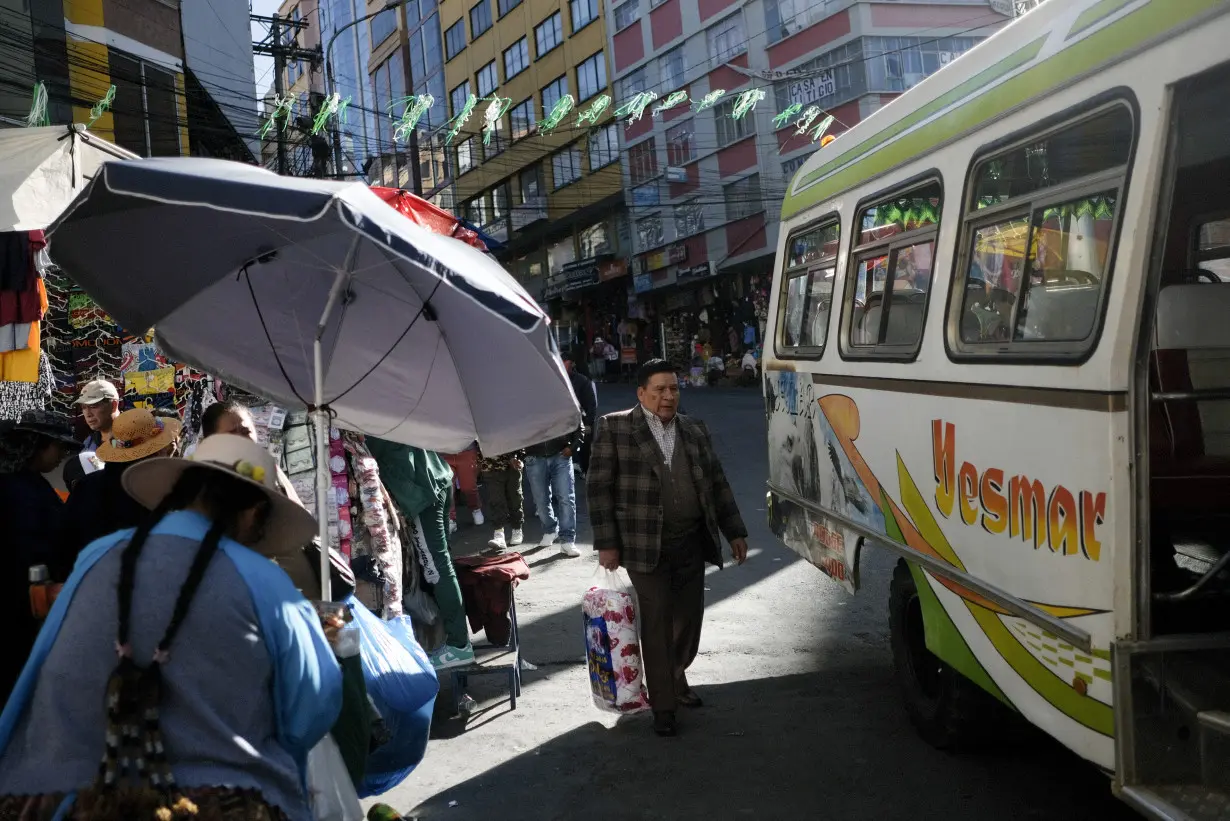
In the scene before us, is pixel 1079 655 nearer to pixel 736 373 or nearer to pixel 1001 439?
pixel 1001 439

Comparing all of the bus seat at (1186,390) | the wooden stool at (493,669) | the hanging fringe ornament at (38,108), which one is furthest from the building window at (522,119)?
the bus seat at (1186,390)

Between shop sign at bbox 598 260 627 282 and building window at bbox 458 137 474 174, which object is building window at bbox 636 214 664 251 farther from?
building window at bbox 458 137 474 174

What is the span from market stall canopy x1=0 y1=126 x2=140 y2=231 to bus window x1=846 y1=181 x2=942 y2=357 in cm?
395

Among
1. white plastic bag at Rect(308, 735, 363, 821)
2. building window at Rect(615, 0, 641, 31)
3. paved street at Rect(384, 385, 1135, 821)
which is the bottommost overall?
paved street at Rect(384, 385, 1135, 821)

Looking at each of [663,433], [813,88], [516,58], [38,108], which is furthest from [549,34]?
[663,433]

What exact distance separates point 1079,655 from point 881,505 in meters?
1.86

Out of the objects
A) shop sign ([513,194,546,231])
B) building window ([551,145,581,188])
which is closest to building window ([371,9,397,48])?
shop sign ([513,194,546,231])

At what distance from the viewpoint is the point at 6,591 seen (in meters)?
4.52

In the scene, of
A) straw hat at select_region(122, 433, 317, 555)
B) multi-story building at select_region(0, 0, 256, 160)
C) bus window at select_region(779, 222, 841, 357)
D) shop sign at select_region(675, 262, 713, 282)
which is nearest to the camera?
straw hat at select_region(122, 433, 317, 555)

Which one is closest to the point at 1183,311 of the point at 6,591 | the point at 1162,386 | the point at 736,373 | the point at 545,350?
the point at 1162,386

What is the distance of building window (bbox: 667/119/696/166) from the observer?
118 ft

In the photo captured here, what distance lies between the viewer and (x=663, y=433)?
6125 mm

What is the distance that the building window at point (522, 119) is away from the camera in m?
44.8

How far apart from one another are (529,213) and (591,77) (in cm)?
654
